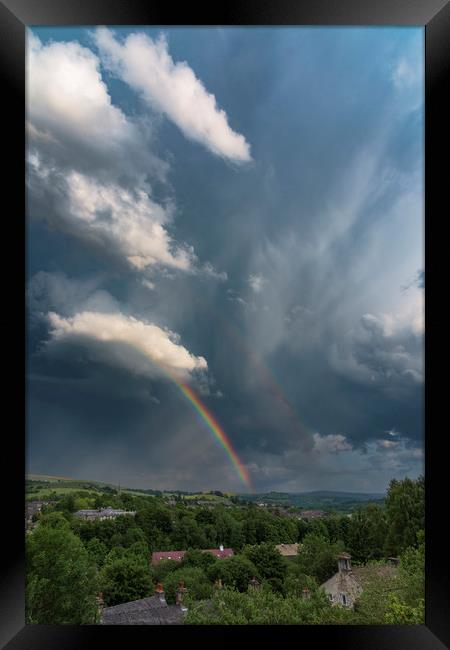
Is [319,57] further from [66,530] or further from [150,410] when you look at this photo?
[66,530]

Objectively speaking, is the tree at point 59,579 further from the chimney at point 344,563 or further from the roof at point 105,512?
the chimney at point 344,563

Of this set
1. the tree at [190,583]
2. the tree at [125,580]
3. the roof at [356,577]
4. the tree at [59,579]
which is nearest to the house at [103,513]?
the tree at [125,580]

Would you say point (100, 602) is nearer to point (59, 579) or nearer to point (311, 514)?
point (59, 579)

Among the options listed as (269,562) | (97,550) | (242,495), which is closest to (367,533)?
(269,562)

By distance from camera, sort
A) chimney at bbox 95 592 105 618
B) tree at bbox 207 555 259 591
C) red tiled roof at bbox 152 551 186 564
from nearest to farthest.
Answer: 1. chimney at bbox 95 592 105 618
2. tree at bbox 207 555 259 591
3. red tiled roof at bbox 152 551 186 564

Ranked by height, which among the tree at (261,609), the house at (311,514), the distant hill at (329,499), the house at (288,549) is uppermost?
the distant hill at (329,499)

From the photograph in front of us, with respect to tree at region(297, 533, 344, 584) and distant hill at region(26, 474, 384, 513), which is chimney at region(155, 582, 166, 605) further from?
tree at region(297, 533, 344, 584)

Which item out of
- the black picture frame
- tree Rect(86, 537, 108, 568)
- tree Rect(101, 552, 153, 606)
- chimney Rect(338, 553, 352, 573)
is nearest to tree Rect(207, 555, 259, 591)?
tree Rect(101, 552, 153, 606)
